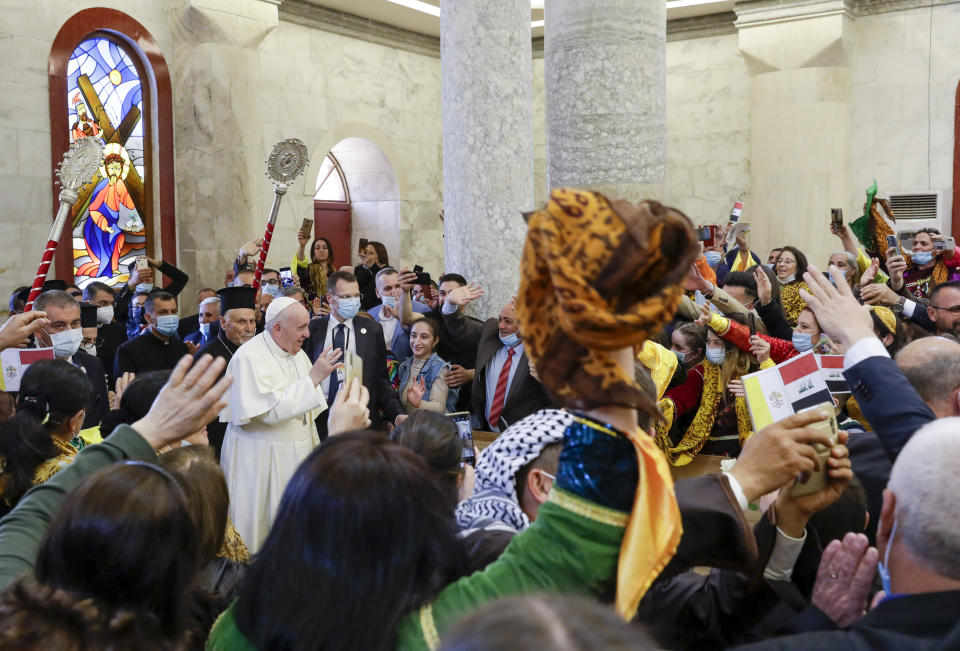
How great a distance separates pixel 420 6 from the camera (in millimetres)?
13367

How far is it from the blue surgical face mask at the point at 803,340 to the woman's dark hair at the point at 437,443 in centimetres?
302

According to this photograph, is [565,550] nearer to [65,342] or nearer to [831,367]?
[831,367]

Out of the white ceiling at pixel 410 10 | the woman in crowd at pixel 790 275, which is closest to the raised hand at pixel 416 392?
the woman in crowd at pixel 790 275

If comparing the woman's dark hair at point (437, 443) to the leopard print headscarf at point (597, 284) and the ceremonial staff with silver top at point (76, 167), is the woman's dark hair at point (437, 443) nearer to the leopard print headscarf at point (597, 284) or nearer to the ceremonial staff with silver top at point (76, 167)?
the leopard print headscarf at point (597, 284)

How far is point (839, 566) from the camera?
1828mm

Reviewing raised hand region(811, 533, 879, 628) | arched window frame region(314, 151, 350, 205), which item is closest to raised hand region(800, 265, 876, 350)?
raised hand region(811, 533, 879, 628)

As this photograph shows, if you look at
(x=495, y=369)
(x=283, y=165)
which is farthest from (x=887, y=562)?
(x=283, y=165)

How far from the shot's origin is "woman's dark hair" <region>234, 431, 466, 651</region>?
1486 mm

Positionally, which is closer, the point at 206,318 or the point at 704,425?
the point at 704,425

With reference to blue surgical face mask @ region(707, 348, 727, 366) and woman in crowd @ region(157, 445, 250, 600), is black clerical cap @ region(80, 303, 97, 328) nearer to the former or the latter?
blue surgical face mask @ region(707, 348, 727, 366)

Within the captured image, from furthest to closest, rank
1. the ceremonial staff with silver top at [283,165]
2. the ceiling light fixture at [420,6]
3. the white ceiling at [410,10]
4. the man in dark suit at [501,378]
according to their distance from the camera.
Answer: the ceiling light fixture at [420,6] → the white ceiling at [410,10] → the ceremonial staff with silver top at [283,165] → the man in dark suit at [501,378]

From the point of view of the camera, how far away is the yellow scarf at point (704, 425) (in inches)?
210

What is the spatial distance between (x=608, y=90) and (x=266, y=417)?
9.69ft

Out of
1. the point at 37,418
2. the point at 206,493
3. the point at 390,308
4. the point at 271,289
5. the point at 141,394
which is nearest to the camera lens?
the point at 206,493
